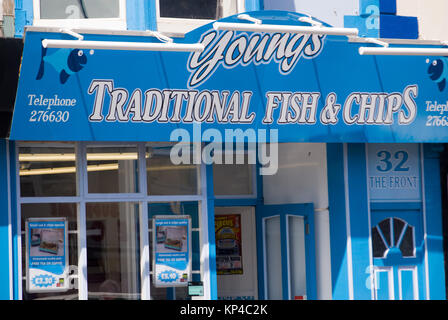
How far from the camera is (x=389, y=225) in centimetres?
1131

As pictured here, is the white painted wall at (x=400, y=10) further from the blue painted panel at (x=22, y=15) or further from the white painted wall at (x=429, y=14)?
the blue painted panel at (x=22, y=15)

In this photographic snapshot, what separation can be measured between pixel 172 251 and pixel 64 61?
269 centimetres

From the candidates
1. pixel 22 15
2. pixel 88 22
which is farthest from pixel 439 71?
pixel 22 15

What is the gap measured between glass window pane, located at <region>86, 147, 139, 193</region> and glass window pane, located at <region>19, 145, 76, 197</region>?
0.23m

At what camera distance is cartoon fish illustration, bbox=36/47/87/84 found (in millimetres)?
9602

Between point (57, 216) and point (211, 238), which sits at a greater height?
point (57, 216)

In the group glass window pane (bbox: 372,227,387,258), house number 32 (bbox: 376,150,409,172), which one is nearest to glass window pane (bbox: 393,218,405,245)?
glass window pane (bbox: 372,227,387,258)

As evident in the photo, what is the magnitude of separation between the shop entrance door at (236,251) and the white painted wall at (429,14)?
3.61 meters

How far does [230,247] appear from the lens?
42.1 feet

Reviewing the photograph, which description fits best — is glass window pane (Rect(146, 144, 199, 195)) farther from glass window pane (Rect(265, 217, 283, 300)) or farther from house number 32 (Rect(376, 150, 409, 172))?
house number 32 (Rect(376, 150, 409, 172))

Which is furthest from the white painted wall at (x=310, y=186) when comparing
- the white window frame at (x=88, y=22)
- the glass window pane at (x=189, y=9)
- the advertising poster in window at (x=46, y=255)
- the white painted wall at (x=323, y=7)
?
the advertising poster in window at (x=46, y=255)

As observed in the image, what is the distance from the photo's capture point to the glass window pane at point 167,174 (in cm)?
1061

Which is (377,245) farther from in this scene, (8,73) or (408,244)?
(8,73)

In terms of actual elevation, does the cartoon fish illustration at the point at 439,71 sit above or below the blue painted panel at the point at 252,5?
below
